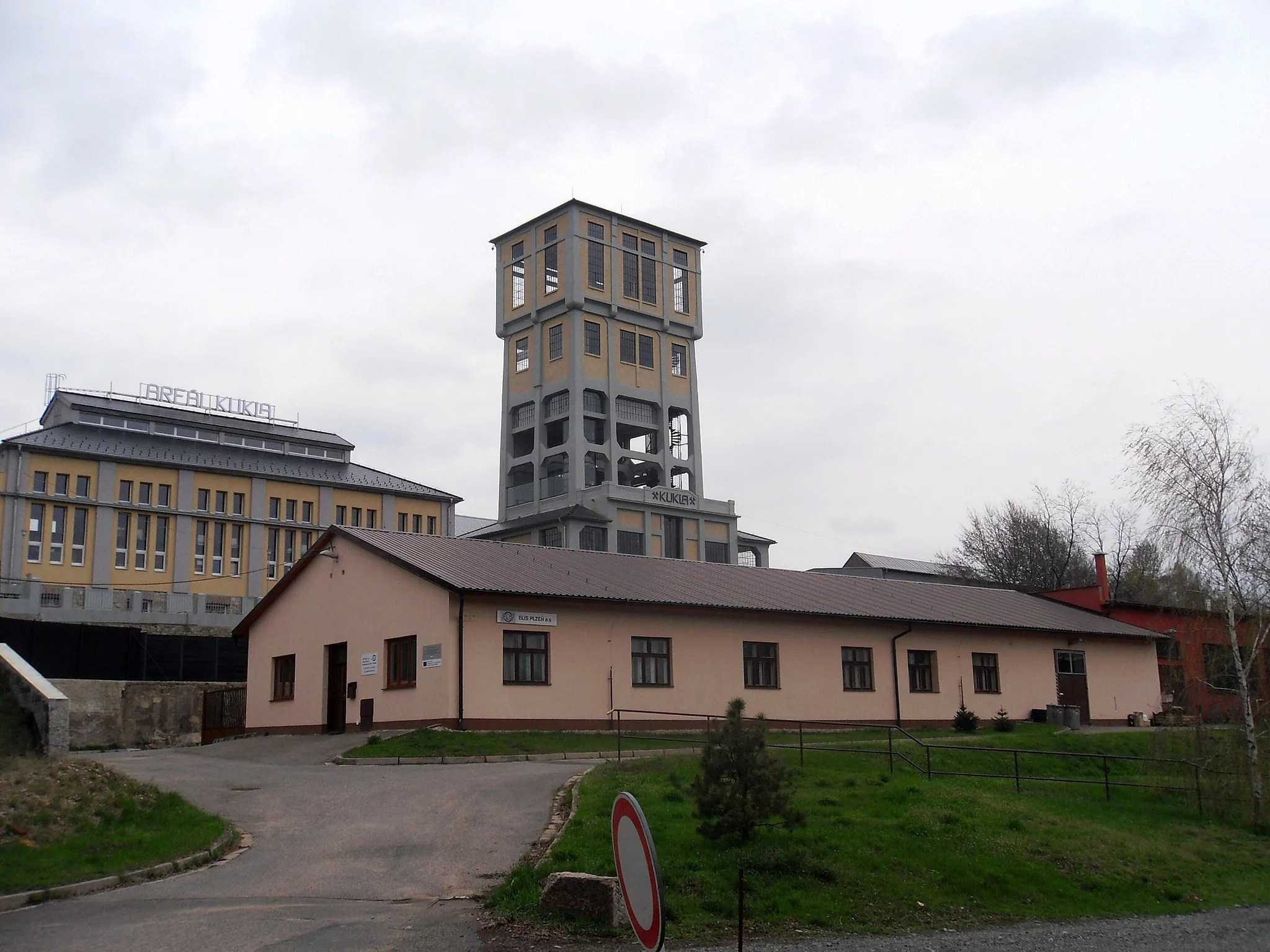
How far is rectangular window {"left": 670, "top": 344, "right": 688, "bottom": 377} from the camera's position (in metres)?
75.5

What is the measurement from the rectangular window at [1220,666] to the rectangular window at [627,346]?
45975 millimetres

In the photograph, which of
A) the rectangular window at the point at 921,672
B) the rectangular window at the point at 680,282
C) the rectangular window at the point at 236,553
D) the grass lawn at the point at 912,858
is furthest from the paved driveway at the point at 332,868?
the rectangular window at the point at 680,282

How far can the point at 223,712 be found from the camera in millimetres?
36344

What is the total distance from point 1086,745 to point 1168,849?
42.5 ft

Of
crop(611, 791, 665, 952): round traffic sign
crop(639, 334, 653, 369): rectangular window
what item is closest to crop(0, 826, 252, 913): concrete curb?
crop(611, 791, 665, 952): round traffic sign

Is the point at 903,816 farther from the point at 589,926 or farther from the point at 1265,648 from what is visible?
the point at 1265,648

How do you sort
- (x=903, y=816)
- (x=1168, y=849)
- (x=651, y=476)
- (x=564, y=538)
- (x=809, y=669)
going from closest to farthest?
(x=903, y=816) → (x=1168, y=849) → (x=809, y=669) → (x=564, y=538) → (x=651, y=476)

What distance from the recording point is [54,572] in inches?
2351

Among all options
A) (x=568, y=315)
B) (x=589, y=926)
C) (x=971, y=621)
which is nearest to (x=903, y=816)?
(x=589, y=926)

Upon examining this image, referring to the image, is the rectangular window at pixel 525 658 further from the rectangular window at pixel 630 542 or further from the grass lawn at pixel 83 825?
the rectangular window at pixel 630 542

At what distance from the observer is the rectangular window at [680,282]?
249 ft

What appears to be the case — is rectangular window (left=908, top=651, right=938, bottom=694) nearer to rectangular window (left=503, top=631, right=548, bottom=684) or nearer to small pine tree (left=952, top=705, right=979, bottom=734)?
small pine tree (left=952, top=705, right=979, bottom=734)

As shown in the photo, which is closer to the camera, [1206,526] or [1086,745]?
[1206,526]

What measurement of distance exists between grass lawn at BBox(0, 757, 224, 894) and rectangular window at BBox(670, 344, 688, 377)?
6041 centimetres
